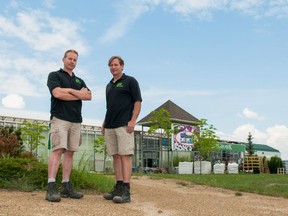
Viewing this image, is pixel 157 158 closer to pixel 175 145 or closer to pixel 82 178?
pixel 175 145

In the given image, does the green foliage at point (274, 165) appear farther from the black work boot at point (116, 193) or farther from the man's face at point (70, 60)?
the man's face at point (70, 60)

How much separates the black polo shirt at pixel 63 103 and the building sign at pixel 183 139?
25.4 m

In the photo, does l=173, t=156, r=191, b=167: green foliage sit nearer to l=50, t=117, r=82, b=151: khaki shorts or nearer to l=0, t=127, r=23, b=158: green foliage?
l=0, t=127, r=23, b=158: green foliage

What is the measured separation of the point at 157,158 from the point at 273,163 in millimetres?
9116

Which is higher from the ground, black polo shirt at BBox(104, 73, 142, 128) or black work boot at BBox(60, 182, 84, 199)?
black polo shirt at BBox(104, 73, 142, 128)

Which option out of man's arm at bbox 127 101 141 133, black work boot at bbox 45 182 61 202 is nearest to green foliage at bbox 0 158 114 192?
black work boot at bbox 45 182 61 202

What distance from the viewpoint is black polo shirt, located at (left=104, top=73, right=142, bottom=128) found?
16.2ft

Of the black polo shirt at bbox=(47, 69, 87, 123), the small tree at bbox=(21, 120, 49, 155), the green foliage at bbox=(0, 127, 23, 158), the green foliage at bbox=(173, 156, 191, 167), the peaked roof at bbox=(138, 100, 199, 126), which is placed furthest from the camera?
the peaked roof at bbox=(138, 100, 199, 126)

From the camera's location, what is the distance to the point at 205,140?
27.7 m

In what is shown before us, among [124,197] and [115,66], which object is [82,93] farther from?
[124,197]

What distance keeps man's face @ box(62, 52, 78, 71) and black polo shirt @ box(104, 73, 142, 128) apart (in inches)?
22.3

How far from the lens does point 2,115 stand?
2641 cm

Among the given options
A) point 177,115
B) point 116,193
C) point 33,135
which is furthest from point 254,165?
point 116,193

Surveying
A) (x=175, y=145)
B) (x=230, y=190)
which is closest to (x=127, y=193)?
(x=230, y=190)
